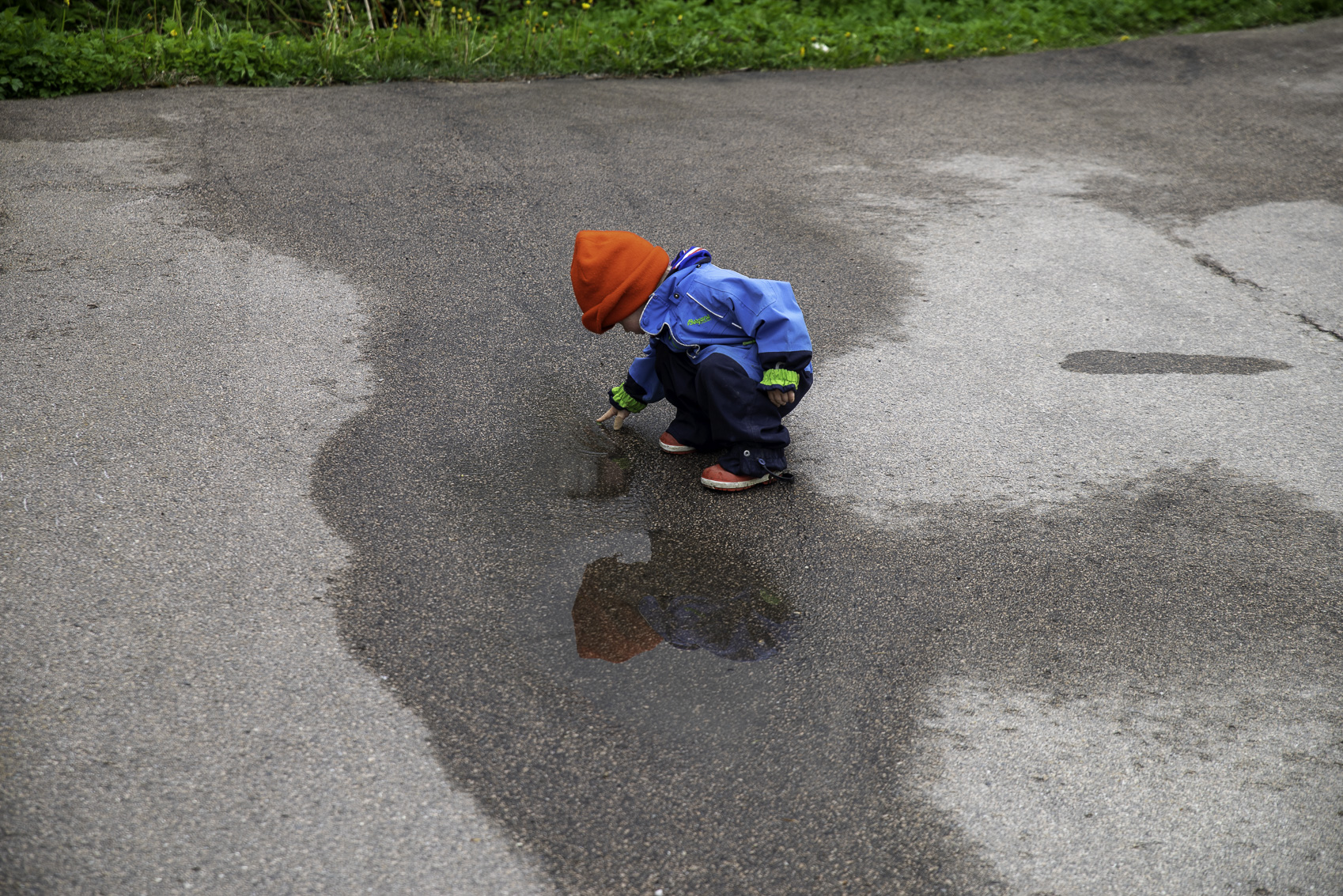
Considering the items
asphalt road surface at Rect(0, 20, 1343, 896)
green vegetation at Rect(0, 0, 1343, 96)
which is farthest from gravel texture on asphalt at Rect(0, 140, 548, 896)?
green vegetation at Rect(0, 0, 1343, 96)

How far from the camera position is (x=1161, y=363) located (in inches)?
191

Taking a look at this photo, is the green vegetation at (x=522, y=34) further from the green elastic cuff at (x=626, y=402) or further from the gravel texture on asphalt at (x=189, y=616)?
the green elastic cuff at (x=626, y=402)

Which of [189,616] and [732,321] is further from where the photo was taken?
[732,321]

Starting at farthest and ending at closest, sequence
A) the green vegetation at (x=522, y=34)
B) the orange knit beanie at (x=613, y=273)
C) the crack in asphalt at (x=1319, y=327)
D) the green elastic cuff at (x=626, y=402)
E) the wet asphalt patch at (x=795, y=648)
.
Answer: the green vegetation at (x=522, y=34), the crack in asphalt at (x=1319, y=327), the green elastic cuff at (x=626, y=402), the orange knit beanie at (x=613, y=273), the wet asphalt patch at (x=795, y=648)

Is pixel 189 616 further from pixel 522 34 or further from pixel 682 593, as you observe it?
pixel 522 34

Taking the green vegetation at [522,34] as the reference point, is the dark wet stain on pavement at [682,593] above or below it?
below

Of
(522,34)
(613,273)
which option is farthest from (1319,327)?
(522,34)

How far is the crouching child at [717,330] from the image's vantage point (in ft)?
11.9

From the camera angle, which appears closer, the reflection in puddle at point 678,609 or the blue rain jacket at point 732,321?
the reflection in puddle at point 678,609

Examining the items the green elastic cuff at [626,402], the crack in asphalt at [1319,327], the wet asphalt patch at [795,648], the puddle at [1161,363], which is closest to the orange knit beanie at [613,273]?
the green elastic cuff at [626,402]

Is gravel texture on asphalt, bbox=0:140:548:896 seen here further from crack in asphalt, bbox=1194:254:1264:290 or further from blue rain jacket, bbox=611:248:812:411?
crack in asphalt, bbox=1194:254:1264:290

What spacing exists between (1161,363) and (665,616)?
3.01 m

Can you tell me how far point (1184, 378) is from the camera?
472 centimetres

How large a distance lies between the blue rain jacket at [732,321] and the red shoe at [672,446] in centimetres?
38
